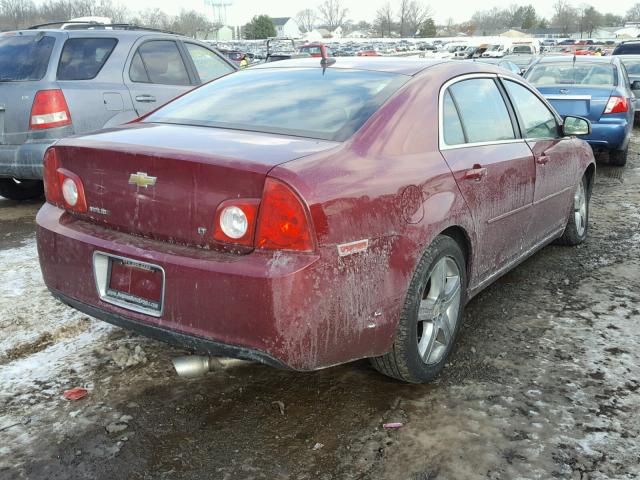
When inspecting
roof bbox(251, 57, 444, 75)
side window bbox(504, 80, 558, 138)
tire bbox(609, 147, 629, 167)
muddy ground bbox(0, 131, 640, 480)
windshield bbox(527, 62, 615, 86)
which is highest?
roof bbox(251, 57, 444, 75)

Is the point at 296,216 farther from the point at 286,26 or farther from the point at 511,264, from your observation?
the point at 286,26

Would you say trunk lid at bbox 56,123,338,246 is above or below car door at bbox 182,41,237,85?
below

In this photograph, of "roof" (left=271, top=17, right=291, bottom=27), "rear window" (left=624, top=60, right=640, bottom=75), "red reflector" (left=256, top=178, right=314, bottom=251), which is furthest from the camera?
"roof" (left=271, top=17, right=291, bottom=27)

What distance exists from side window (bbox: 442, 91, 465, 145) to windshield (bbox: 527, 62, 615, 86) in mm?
6466

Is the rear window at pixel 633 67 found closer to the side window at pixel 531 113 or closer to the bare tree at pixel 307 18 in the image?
the side window at pixel 531 113

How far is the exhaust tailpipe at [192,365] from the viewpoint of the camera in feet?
9.07

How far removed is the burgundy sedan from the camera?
7.69 feet

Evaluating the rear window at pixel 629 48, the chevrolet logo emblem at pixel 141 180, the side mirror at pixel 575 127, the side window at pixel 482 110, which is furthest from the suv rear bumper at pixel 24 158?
the rear window at pixel 629 48

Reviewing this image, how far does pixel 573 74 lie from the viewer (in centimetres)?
962

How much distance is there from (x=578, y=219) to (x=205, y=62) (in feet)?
14.7

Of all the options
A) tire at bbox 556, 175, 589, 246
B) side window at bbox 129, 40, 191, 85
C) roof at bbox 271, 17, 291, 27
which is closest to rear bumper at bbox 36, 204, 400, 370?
tire at bbox 556, 175, 589, 246

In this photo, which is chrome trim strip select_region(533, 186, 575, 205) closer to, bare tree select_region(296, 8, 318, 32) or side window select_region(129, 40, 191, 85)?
side window select_region(129, 40, 191, 85)

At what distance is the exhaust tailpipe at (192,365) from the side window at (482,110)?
1771mm

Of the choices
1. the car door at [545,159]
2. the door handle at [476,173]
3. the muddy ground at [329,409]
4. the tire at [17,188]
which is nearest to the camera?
the muddy ground at [329,409]
